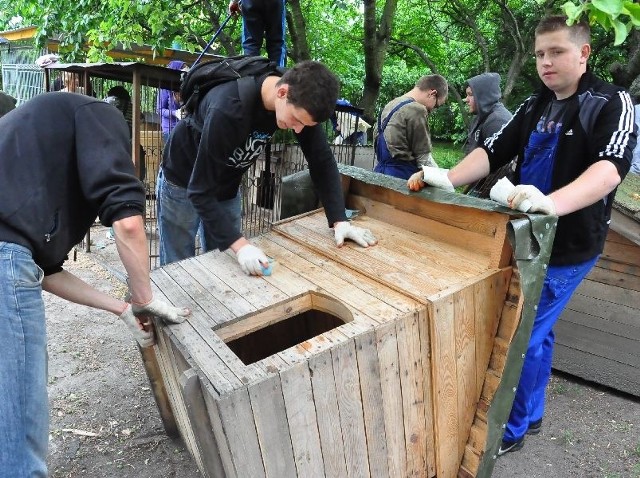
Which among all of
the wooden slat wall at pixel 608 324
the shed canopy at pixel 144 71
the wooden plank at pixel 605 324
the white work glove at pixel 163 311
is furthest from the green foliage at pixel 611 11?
the shed canopy at pixel 144 71

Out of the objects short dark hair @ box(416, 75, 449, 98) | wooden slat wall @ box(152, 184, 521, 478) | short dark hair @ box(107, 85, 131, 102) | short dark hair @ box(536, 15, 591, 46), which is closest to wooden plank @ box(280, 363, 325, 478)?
wooden slat wall @ box(152, 184, 521, 478)

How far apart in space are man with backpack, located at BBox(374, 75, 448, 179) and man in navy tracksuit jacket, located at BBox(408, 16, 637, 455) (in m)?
1.99

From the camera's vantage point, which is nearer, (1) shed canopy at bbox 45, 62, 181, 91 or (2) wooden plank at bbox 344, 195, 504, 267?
(2) wooden plank at bbox 344, 195, 504, 267

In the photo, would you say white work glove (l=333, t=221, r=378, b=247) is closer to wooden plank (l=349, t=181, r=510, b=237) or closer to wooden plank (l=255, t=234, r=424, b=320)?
→ wooden plank (l=255, t=234, r=424, b=320)

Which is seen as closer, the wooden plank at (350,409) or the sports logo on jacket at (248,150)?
the wooden plank at (350,409)

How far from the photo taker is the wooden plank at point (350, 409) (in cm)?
173

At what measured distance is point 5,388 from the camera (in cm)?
160

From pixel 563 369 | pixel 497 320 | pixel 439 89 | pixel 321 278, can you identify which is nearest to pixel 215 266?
pixel 321 278

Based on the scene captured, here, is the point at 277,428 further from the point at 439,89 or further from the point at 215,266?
the point at 439,89

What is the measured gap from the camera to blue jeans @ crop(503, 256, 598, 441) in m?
2.38

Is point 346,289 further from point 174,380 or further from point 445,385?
point 174,380

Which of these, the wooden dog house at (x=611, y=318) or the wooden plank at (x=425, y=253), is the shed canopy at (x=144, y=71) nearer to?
the wooden plank at (x=425, y=253)

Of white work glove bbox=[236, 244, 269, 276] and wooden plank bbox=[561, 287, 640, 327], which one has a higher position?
white work glove bbox=[236, 244, 269, 276]

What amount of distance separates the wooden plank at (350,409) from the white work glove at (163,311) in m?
0.65
